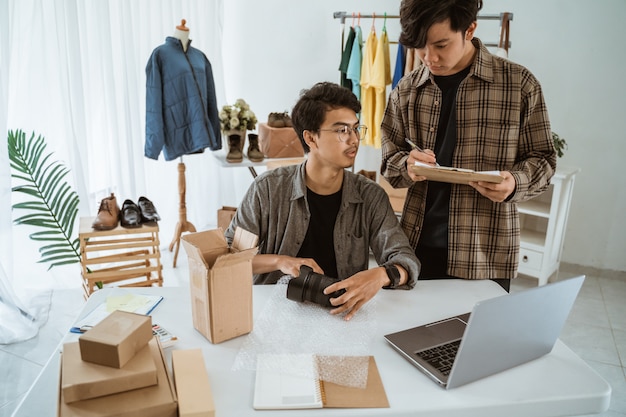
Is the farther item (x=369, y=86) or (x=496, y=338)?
(x=369, y=86)

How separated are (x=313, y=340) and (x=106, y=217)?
1.84m

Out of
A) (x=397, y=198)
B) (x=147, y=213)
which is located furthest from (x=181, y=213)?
(x=397, y=198)

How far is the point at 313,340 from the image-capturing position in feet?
3.85

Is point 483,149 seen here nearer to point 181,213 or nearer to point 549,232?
point 549,232

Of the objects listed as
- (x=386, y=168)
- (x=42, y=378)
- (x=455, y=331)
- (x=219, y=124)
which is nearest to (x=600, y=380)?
(x=455, y=331)

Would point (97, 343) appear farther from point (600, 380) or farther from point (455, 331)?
point (600, 380)

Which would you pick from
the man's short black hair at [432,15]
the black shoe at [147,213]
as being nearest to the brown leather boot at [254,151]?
the black shoe at [147,213]

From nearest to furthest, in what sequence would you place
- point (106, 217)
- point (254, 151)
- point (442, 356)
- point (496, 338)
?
point (496, 338) → point (442, 356) → point (106, 217) → point (254, 151)

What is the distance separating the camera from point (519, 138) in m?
1.58

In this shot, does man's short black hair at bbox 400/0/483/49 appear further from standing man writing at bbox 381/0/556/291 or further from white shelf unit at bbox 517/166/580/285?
white shelf unit at bbox 517/166/580/285

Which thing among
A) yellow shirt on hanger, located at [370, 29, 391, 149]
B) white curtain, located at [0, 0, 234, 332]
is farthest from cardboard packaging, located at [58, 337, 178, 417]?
yellow shirt on hanger, located at [370, 29, 391, 149]

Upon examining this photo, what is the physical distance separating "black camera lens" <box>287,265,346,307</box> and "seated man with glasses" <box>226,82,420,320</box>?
0.32m

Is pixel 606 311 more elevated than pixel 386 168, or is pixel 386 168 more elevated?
pixel 386 168

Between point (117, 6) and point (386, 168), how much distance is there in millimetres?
2555
